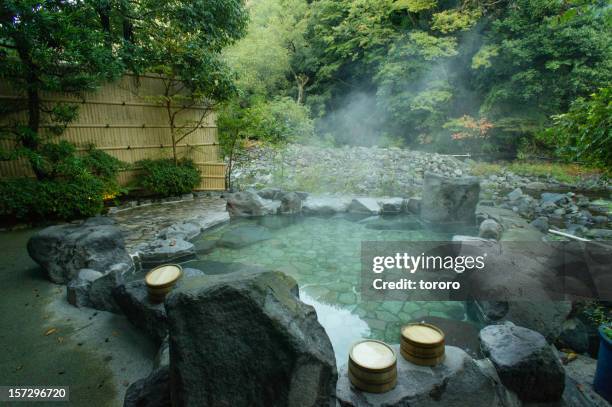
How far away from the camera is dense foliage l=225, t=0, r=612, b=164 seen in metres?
12.9

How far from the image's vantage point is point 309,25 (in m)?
19.3

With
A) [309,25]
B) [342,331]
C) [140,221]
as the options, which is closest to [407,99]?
[309,25]

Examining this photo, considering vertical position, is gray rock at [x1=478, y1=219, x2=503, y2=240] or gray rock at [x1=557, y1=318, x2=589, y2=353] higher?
gray rock at [x1=478, y1=219, x2=503, y2=240]

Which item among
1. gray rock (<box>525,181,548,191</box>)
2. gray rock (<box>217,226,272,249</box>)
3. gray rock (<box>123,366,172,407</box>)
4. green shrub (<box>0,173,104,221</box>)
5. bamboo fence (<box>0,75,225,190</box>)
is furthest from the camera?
gray rock (<box>525,181,548,191</box>)

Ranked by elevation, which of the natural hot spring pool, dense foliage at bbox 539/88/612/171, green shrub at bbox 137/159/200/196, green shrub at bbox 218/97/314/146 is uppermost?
green shrub at bbox 218/97/314/146

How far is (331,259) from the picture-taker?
571cm

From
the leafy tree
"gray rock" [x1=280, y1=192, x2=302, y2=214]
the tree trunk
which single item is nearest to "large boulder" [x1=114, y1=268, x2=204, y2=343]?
the leafy tree

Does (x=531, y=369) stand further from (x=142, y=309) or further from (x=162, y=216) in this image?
(x=162, y=216)

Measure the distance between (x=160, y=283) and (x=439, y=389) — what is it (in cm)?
248

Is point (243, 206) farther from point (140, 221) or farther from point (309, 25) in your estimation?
point (309, 25)

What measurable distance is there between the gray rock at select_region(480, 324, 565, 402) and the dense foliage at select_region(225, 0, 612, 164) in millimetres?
9954

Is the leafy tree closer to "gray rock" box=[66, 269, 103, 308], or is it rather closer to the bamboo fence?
the bamboo fence

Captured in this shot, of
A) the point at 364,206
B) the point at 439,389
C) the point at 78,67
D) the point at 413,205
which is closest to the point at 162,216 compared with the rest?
the point at 78,67

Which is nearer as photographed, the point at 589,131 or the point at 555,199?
the point at 589,131
